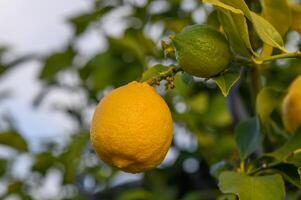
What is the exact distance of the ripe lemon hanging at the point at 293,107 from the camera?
1053 mm

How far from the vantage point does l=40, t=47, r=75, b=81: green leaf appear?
187cm

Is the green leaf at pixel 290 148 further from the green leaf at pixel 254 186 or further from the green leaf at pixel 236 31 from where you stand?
the green leaf at pixel 236 31

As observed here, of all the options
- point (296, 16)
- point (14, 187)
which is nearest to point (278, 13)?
point (296, 16)

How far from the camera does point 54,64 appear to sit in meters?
1.88

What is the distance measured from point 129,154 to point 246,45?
21 cm

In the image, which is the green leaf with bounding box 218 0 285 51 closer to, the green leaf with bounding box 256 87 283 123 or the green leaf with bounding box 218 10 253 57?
the green leaf with bounding box 218 10 253 57

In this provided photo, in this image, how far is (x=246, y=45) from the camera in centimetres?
83

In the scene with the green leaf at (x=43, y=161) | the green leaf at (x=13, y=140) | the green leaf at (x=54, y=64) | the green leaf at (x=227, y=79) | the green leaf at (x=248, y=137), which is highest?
the green leaf at (x=227, y=79)

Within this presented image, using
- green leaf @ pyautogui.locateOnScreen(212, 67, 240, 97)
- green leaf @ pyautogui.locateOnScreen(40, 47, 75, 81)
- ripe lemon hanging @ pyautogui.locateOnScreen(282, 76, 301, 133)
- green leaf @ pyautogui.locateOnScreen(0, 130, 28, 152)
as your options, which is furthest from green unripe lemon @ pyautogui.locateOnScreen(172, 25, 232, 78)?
green leaf @ pyautogui.locateOnScreen(40, 47, 75, 81)

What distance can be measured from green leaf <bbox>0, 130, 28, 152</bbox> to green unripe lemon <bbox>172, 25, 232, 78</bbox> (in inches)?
36.4

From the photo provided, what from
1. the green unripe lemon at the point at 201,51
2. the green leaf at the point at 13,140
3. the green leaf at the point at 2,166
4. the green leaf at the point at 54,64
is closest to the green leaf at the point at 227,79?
the green unripe lemon at the point at 201,51

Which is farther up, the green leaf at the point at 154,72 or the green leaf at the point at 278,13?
the green leaf at the point at 278,13

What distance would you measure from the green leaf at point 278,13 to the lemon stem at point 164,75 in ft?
0.64

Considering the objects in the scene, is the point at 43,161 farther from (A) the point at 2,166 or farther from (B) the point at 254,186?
(B) the point at 254,186
